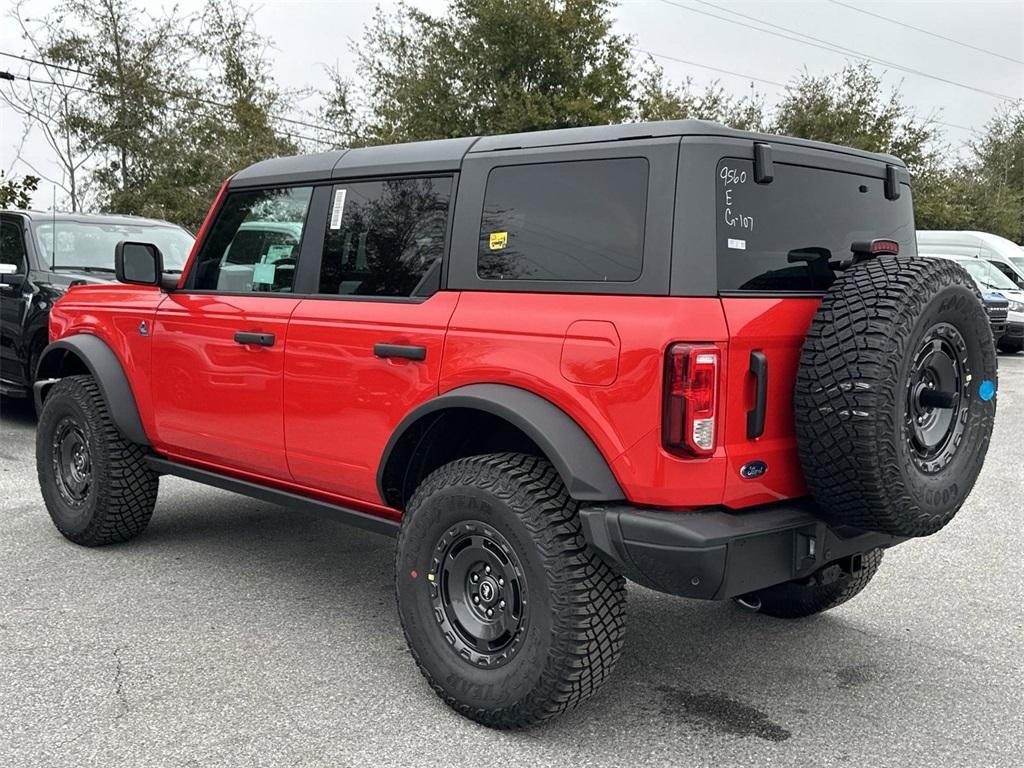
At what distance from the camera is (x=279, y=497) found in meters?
4.18

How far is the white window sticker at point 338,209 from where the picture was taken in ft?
13.0

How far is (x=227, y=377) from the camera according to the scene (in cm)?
425

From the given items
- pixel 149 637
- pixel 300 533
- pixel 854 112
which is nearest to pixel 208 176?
pixel 854 112

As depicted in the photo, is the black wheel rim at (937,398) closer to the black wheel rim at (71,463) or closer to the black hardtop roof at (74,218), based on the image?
the black wheel rim at (71,463)

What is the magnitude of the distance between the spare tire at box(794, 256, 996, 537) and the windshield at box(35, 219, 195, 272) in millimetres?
6443

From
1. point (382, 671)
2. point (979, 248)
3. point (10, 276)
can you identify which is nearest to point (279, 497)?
point (382, 671)

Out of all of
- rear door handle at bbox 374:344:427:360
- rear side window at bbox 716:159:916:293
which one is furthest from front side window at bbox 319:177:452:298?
rear side window at bbox 716:159:916:293

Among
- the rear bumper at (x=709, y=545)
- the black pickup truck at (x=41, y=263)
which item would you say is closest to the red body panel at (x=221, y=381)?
the rear bumper at (x=709, y=545)

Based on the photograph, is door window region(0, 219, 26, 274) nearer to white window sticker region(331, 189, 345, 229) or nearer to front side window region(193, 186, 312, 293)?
front side window region(193, 186, 312, 293)

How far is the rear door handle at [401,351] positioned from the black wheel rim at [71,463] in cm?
227

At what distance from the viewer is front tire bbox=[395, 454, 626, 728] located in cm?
301

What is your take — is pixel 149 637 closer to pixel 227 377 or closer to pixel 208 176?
pixel 227 377

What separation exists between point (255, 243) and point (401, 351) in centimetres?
125

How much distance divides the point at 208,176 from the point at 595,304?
21.0m
